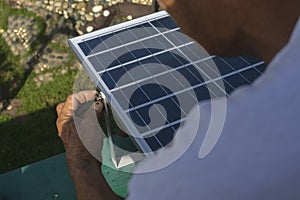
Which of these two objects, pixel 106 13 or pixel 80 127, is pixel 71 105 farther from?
pixel 106 13

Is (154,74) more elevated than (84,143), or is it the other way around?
(154,74)

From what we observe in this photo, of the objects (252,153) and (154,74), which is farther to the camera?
(154,74)

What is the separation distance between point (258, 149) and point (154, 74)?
2829 millimetres

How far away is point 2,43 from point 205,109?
7.37 m

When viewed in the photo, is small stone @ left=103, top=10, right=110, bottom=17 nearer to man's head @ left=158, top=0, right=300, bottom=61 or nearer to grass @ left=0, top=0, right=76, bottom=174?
grass @ left=0, top=0, right=76, bottom=174

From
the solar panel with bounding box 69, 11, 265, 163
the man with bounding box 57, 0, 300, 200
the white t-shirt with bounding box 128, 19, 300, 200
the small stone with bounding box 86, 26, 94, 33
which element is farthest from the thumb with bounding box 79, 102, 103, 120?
the small stone with bounding box 86, 26, 94, 33

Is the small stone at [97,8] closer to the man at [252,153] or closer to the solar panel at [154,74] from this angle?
the solar panel at [154,74]

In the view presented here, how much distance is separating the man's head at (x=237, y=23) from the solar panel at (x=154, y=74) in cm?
182

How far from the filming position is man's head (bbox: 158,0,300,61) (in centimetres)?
113

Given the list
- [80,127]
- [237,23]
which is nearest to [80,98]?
[80,127]

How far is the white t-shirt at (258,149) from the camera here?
945 mm

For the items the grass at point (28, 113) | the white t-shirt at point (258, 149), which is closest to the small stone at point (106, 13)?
the grass at point (28, 113)

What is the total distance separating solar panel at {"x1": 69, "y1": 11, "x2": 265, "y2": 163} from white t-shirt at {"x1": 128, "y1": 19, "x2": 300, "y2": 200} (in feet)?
7.10

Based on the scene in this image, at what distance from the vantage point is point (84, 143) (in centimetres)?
376
